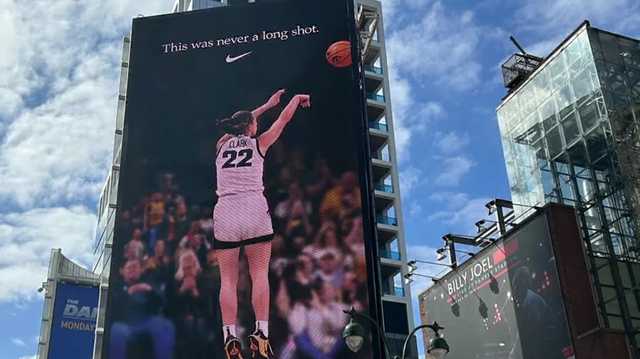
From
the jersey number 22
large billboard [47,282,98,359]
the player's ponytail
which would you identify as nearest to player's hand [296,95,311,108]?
the player's ponytail

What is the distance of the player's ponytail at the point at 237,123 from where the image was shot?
1623 inches

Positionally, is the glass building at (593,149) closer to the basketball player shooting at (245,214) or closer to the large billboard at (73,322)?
the basketball player shooting at (245,214)

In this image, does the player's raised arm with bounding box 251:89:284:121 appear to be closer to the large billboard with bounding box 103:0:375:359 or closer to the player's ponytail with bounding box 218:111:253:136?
the large billboard with bounding box 103:0:375:359

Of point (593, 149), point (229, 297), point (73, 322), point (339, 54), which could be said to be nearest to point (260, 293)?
point (229, 297)

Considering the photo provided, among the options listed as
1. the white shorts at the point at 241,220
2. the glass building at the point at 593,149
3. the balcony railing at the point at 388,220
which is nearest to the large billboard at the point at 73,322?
the white shorts at the point at 241,220

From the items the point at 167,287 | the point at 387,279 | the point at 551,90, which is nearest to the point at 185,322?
the point at 167,287

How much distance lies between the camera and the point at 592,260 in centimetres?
3516

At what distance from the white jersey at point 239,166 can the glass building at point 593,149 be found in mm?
14319

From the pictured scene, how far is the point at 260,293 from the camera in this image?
37.0 metres

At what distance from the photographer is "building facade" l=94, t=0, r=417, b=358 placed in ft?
196

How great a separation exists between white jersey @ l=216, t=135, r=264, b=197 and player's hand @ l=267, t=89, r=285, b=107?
7.29ft

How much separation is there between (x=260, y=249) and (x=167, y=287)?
4537 millimetres

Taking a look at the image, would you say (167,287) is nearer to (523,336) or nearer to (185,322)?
(185,322)

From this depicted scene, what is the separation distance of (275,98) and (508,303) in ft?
49.5
